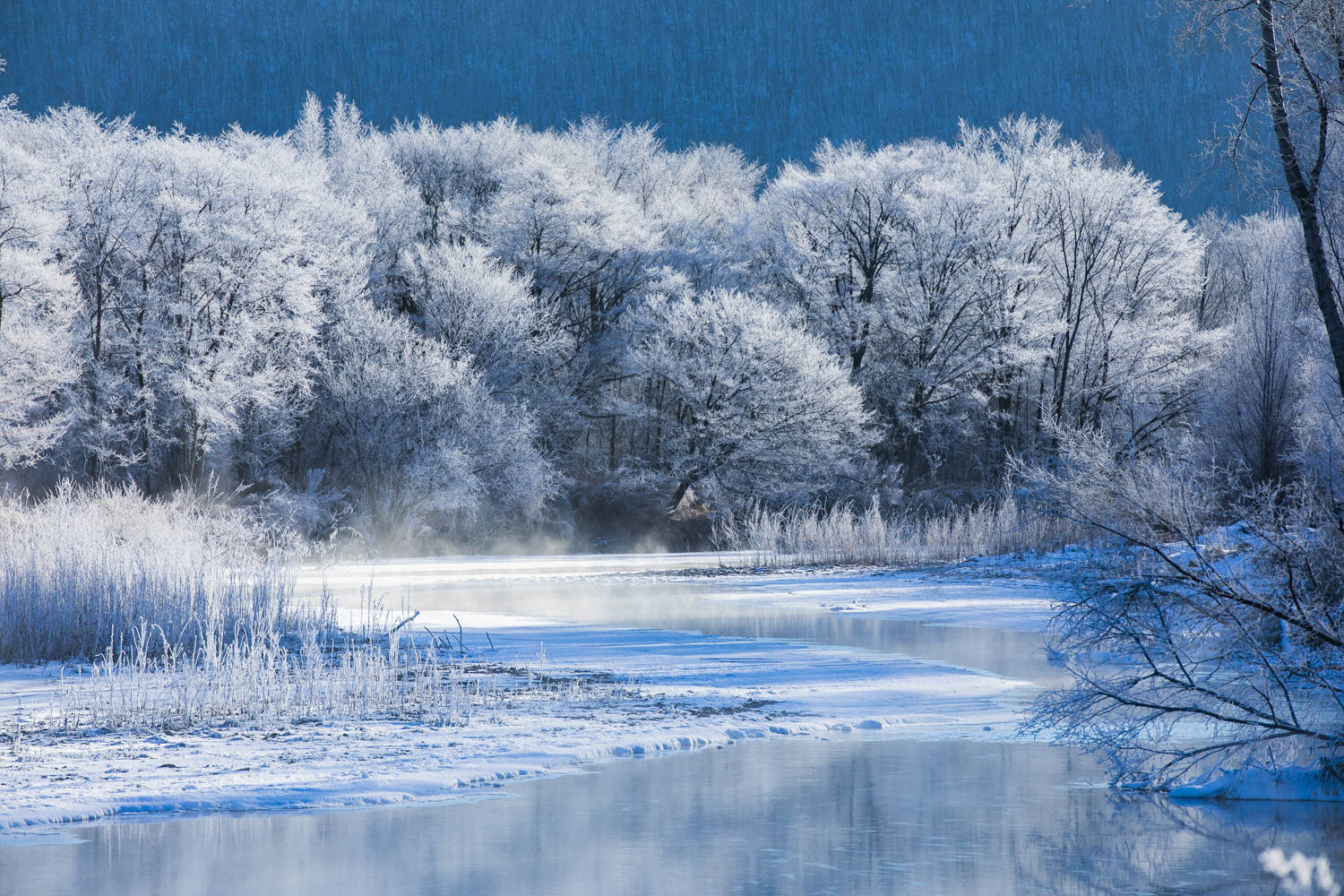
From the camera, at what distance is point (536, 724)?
923 cm

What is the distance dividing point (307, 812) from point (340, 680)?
11.4ft

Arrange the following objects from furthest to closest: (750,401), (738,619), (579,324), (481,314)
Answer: (579,324) → (750,401) → (481,314) → (738,619)

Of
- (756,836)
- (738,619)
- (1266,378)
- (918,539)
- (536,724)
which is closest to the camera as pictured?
(756,836)

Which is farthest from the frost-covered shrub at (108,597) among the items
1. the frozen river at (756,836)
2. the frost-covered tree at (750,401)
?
the frost-covered tree at (750,401)

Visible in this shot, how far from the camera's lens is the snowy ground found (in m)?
7.25

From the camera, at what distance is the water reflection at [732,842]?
5.66m

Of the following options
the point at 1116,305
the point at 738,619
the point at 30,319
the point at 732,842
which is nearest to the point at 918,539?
the point at 738,619

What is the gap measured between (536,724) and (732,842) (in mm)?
3169

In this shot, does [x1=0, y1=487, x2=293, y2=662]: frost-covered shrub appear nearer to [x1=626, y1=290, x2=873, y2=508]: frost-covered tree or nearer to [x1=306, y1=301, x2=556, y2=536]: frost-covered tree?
[x1=306, y1=301, x2=556, y2=536]: frost-covered tree

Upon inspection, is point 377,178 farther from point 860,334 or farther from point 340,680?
point 340,680

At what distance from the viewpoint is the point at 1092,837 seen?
6.52m

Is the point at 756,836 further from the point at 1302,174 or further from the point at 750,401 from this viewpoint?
the point at 750,401

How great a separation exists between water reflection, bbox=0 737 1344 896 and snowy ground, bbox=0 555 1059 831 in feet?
1.48

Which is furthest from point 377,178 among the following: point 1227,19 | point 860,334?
point 1227,19
